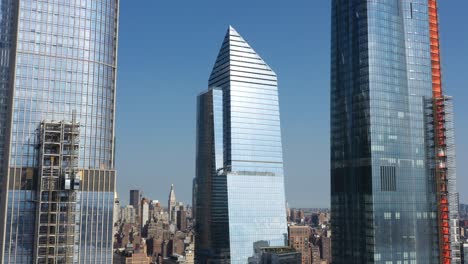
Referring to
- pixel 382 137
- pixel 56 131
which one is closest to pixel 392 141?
pixel 382 137

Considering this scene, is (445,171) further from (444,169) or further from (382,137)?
(382,137)

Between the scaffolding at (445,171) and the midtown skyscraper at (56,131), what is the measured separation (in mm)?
78945

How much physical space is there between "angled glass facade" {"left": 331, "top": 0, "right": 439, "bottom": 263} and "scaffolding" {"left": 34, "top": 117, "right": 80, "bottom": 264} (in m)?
67.8

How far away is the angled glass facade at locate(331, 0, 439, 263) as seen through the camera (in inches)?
5354

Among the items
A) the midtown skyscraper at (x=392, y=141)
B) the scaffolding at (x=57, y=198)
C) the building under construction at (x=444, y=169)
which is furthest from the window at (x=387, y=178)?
the scaffolding at (x=57, y=198)

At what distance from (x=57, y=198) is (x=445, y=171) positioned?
299 ft

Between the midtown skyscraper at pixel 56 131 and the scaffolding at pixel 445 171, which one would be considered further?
the scaffolding at pixel 445 171

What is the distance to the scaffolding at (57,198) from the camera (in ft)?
326

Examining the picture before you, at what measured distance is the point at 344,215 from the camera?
14225 cm

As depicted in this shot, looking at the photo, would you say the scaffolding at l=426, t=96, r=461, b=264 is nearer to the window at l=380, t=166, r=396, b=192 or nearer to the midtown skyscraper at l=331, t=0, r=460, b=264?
the midtown skyscraper at l=331, t=0, r=460, b=264

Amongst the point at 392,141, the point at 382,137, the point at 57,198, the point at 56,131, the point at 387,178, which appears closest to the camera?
the point at 57,198

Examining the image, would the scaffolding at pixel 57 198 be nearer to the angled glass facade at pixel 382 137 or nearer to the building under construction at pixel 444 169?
the angled glass facade at pixel 382 137

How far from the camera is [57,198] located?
100625 millimetres

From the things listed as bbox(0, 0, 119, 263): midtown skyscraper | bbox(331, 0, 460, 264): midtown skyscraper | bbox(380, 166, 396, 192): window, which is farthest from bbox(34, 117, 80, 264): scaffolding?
bbox(380, 166, 396, 192): window
